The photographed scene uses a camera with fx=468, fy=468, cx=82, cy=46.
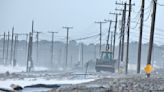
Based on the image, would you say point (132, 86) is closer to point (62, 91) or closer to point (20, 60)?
point (62, 91)

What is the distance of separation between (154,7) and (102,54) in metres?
27.4

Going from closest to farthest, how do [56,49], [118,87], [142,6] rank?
[118,87] → [142,6] → [56,49]

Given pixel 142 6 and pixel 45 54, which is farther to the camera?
pixel 45 54

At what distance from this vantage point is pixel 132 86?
72.6 ft

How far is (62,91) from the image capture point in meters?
21.0

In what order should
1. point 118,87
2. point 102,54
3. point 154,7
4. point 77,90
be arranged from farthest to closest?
point 102,54
point 154,7
point 118,87
point 77,90

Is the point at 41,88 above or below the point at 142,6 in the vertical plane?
below

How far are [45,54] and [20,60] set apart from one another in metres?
17.5

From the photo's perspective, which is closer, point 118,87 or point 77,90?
point 77,90

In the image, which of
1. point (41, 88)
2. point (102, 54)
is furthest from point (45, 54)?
point (41, 88)

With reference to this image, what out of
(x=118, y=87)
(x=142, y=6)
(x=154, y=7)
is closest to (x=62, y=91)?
(x=118, y=87)

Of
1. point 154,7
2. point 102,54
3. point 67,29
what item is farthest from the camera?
point 67,29

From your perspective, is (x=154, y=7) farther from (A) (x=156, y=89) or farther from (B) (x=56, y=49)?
(B) (x=56, y=49)

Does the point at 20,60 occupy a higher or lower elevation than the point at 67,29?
lower
